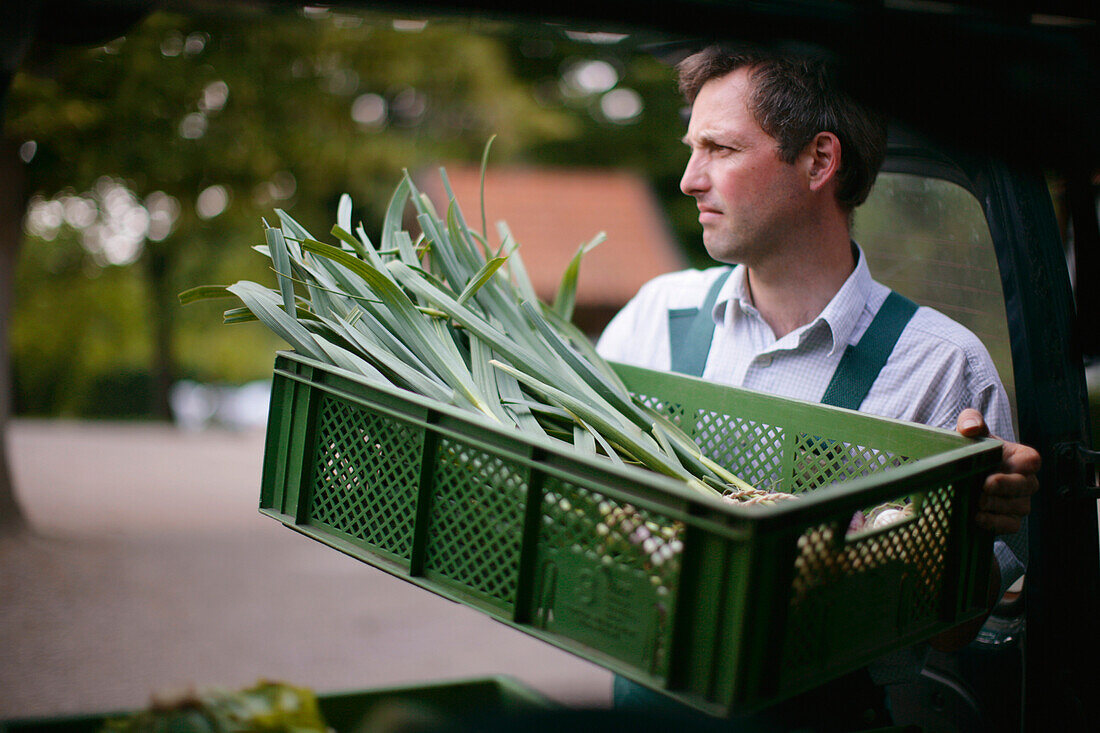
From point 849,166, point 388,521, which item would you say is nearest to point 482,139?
point 849,166

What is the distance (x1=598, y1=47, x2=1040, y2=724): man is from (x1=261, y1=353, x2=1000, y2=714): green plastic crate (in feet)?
0.97

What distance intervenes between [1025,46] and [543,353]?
1005 millimetres

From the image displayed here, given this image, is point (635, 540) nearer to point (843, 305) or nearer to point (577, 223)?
point (843, 305)

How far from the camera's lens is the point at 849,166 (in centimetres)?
212

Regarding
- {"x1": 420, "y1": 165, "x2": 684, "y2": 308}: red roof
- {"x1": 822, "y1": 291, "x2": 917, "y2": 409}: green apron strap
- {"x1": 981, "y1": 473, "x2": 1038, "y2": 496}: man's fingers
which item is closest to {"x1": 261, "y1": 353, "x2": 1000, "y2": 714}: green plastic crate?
{"x1": 981, "y1": 473, "x2": 1038, "y2": 496}: man's fingers

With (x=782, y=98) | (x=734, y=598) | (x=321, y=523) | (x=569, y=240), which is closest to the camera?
(x=734, y=598)

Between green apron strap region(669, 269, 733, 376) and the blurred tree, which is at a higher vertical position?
the blurred tree

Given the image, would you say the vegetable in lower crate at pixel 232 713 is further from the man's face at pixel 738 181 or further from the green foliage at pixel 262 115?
the man's face at pixel 738 181

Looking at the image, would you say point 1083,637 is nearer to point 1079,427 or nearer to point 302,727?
point 1079,427

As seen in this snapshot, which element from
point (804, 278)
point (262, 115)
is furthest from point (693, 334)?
point (262, 115)

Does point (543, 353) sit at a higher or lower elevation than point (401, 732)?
higher

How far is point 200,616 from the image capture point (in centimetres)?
530

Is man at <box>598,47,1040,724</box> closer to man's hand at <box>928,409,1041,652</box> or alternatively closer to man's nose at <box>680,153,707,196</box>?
man's nose at <box>680,153,707,196</box>

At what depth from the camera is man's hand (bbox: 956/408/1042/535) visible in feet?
4.91
